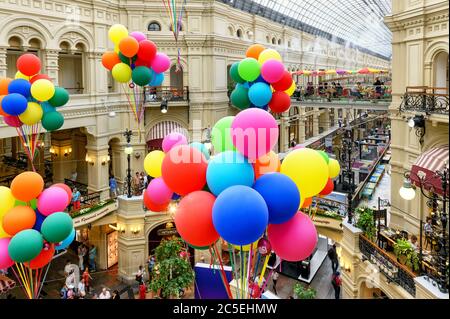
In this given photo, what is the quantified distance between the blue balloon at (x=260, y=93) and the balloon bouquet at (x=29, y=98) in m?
5.26

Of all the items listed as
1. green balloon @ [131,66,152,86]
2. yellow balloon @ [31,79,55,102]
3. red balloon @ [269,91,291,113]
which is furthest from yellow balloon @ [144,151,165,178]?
yellow balloon @ [31,79,55,102]

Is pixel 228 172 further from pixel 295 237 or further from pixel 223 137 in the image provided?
pixel 295 237

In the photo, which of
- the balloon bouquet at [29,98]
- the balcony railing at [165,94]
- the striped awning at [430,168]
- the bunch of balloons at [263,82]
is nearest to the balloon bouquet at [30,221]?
the balloon bouquet at [29,98]

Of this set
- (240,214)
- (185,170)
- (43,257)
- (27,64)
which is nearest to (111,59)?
(27,64)

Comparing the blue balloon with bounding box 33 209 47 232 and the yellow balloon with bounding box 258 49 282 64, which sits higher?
the yellow balloon with bounding box 258 49 282 64

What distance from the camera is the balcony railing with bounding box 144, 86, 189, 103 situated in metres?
17.8

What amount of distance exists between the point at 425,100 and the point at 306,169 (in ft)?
13.9

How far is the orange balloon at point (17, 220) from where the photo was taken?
645 cm

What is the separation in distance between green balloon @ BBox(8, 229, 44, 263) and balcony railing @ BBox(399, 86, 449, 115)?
712 cm

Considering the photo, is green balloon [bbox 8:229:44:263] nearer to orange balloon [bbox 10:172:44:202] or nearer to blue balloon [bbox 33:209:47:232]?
blue balloon [bbox 33:209:47:232]

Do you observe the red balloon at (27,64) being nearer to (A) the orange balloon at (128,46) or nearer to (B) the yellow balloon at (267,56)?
(A) the orange balloon at (128,46)

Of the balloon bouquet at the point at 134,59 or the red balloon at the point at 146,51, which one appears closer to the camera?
the balloon bouquet at the point at 134,59

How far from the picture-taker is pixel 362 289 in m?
9.50

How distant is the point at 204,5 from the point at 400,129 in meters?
12.4
